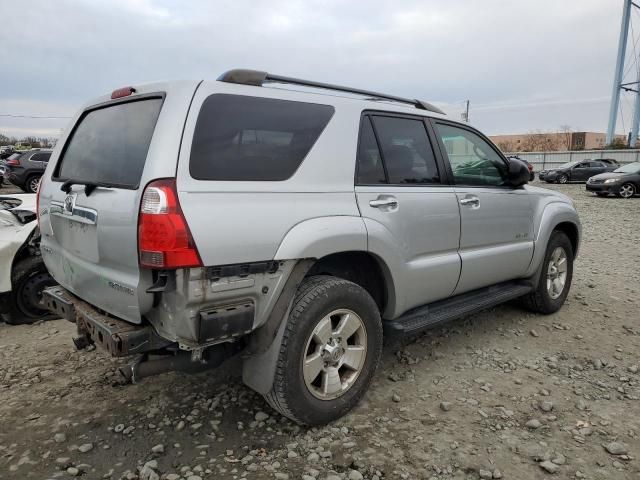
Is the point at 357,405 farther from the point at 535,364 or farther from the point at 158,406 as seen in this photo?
the point at 535,364

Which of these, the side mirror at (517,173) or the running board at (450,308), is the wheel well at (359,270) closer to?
the running board at (450,308)

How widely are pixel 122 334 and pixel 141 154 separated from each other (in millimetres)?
876

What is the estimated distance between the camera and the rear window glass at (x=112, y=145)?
→ 7.66 ft

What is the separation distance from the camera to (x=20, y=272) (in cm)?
442

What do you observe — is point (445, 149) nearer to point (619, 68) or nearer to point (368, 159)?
point (368, 159)

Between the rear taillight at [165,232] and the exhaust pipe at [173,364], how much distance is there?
0.56m

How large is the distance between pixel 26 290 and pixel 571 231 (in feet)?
18.0

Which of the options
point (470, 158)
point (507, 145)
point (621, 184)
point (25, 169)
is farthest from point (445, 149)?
point (507, 145)

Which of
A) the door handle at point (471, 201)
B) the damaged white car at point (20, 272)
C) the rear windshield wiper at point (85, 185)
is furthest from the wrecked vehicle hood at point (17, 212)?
the door handle at point (471, 201)

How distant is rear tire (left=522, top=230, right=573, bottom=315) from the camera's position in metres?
4.48

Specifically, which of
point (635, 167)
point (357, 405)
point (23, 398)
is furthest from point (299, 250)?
point (635, 167)

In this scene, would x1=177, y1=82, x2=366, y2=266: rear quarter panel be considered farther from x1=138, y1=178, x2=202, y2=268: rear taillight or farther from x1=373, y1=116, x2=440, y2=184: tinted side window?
x1=373, y1=116, x2=440, y2=184: tinted side window

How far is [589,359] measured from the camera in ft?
12.1

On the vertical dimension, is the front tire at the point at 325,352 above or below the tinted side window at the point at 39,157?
below
